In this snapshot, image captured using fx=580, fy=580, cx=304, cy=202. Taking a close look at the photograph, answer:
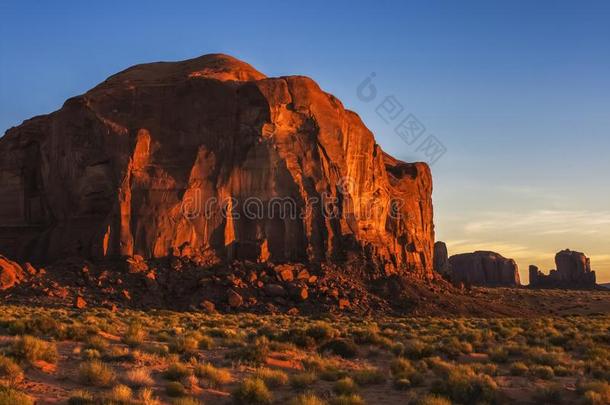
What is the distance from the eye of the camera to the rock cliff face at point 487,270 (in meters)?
133

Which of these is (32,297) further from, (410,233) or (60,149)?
(410,233)

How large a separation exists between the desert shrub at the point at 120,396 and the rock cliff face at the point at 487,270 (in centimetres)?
12783

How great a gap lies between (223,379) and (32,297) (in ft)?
92.9

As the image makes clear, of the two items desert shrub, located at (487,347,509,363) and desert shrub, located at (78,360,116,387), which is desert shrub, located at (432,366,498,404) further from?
desert shrub, located at (78,360,116,387)

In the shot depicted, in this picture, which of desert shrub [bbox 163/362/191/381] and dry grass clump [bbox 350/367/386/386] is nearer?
desert shrub [bbox 163/362/191/381]

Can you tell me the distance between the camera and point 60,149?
48.5 m

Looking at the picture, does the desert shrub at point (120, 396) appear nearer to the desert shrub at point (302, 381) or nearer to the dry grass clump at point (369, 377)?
the desert shrub at point (302, 381)

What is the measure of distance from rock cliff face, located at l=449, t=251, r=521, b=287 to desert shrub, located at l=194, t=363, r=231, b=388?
125 metres

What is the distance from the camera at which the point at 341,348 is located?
18250 mm

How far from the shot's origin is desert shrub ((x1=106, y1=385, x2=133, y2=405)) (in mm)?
9703

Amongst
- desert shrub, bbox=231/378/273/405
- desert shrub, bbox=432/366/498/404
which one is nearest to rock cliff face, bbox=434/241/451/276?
desert shrub, bbox=432/366/498/404

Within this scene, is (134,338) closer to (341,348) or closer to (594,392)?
(341,348)

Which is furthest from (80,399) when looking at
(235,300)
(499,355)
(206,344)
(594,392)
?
(235,300)

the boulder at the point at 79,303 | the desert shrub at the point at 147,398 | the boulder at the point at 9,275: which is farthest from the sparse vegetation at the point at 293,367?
the boulder at the point at 9,275
